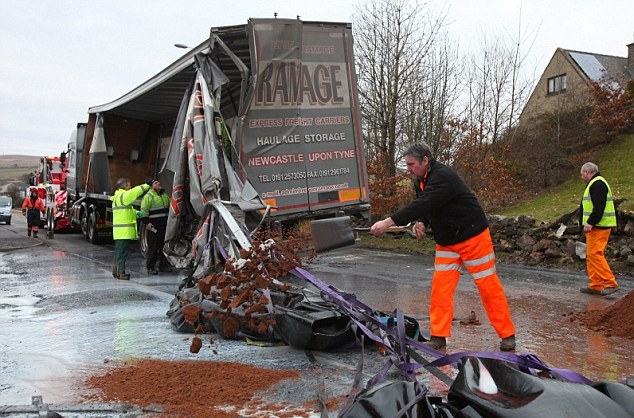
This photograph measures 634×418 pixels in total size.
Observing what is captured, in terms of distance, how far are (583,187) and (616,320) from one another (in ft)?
48.6

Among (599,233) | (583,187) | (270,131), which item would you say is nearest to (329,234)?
(270,131)

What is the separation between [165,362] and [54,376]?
81 cm

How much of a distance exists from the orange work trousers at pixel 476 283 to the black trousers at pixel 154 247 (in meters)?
6.59

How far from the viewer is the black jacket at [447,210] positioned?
4.91 m

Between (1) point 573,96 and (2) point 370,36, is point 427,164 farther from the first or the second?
(1) point 573,96

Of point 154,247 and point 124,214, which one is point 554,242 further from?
point 124,214

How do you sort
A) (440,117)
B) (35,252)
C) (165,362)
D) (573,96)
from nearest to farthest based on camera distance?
(165,362)
(35,252)
(440,117)
(573,96)

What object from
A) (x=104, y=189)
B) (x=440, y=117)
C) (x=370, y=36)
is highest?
(x=370, y=36)

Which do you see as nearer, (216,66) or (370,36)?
(216,66)

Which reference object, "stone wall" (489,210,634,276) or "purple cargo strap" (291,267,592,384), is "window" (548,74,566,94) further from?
"purple cargo strap" (291,267,592,384)

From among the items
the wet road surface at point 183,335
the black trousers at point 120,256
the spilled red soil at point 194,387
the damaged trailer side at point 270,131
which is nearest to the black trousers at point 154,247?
the wet road surface at point 183,335

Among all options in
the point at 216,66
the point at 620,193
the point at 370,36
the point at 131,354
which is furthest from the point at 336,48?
the point at 620,193

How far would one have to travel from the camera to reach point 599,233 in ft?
25.4

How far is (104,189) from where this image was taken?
1478cm
